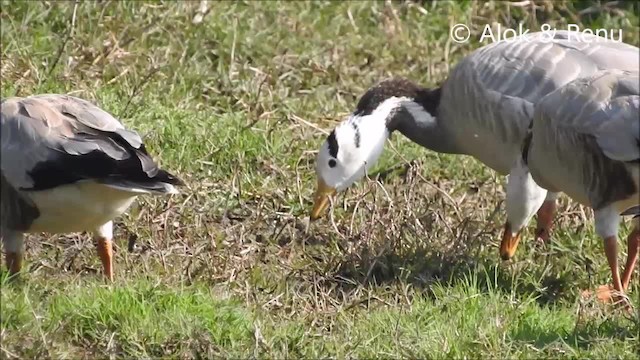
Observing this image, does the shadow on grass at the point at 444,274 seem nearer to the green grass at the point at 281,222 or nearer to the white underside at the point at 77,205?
the green grass at the point at 281,222

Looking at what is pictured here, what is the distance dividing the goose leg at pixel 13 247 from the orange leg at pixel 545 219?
2.85 m

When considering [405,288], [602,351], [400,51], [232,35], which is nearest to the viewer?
[602,351]

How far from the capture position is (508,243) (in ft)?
23.5

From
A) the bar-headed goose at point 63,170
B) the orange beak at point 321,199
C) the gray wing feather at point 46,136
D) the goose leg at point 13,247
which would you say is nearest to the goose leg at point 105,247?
the bar-headed goose at point 63,170

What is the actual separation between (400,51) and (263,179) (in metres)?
2.36

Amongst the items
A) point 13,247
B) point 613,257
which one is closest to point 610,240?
point 613,257

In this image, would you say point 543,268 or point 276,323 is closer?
point 276,323

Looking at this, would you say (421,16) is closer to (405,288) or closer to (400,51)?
(400,51)

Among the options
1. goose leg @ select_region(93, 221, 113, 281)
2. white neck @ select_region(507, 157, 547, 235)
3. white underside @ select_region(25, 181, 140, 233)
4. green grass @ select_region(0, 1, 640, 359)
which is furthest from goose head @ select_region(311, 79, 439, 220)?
white underside @ select_region(25, 181, 140, 233)

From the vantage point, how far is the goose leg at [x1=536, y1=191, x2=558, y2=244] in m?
7.45

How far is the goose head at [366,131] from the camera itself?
24.7 ft

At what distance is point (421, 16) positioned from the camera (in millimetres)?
10211

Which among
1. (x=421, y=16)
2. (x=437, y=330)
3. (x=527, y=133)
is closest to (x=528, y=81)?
(x=527, y=133)

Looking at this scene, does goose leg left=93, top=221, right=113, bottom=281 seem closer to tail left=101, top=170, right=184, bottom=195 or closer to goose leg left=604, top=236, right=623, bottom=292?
tail left=101, top=170, right=184, bottom=195
